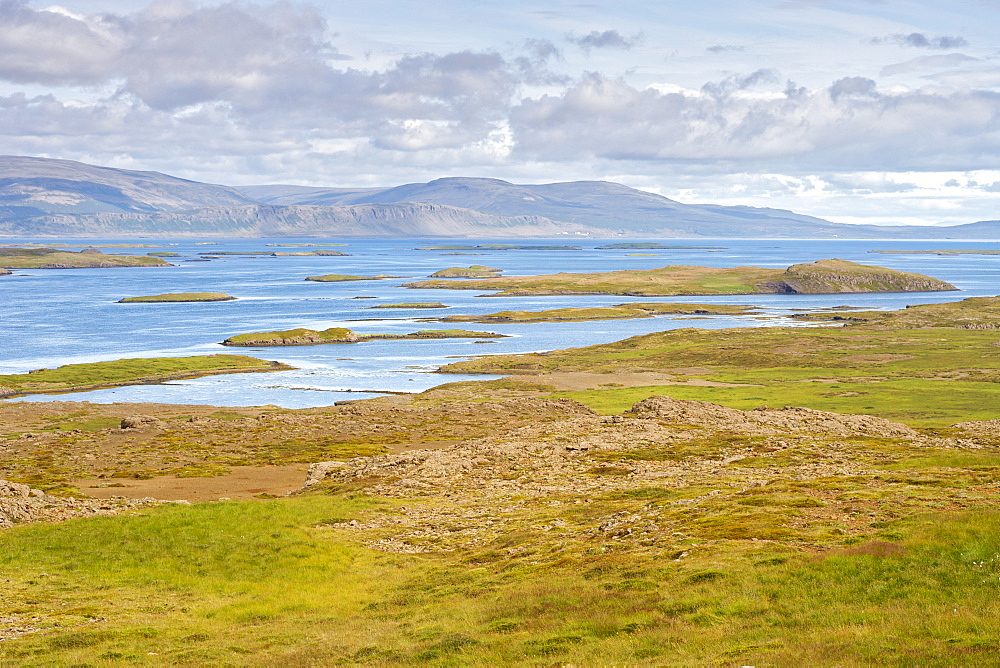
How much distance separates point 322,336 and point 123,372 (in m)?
45.6

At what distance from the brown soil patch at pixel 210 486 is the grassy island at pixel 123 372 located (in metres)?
55.4

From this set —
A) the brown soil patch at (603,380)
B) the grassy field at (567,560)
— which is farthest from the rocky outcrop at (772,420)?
the brown soil patch at (603,380)

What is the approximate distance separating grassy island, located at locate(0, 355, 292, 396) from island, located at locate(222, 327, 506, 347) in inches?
797

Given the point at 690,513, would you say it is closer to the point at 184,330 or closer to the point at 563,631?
the point at 563,631

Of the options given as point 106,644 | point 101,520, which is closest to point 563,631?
point 106,644

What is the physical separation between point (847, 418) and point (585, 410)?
26.8 meters

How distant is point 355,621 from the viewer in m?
29.5

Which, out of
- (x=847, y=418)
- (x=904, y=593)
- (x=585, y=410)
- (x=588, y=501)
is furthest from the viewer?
(x=585, y=410)

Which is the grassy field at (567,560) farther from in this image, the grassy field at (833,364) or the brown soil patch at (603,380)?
the brown soil patch at (603,380)

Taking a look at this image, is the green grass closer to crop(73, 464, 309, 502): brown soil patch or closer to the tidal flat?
the tidal flat

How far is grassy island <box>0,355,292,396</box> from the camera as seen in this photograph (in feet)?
364

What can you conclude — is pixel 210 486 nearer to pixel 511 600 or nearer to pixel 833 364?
pixel 511 600

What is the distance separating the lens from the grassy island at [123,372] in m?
111

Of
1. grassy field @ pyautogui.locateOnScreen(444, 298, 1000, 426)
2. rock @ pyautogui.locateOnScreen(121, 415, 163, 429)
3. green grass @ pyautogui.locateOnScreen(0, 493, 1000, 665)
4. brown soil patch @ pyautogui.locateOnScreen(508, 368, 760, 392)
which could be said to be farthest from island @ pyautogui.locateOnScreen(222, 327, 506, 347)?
green grass @ pyautogui.locateOnScreen(0, 493, 1000, 665)
